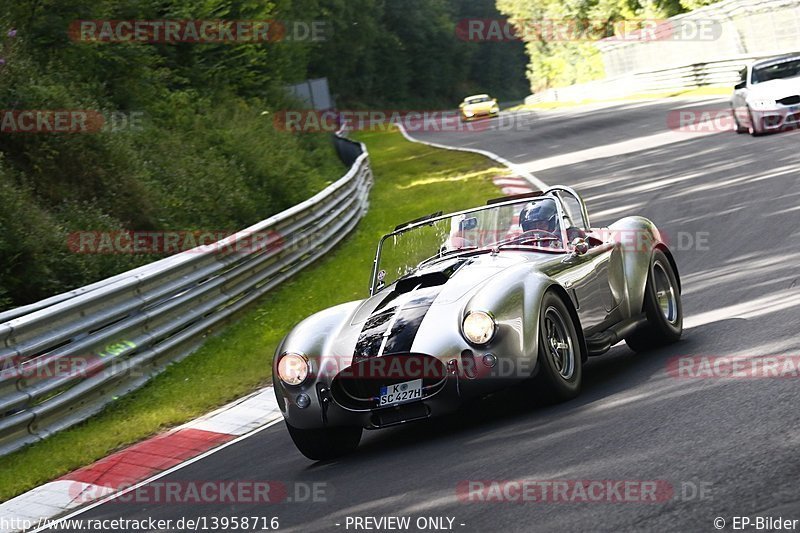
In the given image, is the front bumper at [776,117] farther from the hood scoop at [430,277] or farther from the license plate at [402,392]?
the license plate at [402,392]

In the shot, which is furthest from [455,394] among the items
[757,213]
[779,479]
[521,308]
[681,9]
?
[681,9]

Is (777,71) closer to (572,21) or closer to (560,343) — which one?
(560,343)

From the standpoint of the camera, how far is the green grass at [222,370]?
8453 millimetres

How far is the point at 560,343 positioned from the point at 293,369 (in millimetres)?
1688

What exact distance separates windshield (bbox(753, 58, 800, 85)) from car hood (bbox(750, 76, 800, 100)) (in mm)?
357

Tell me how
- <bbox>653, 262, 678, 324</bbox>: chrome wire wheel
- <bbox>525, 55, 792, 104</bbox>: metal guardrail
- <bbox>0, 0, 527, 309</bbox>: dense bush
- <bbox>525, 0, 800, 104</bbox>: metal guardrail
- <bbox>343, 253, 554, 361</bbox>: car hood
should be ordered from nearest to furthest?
<bbox>343, 253, 554, 361</bbox>: car hood → <bbox>653, 262, 678, 324</bbox>: chrome wire wheel → <bbox>0, 0, 527, 309</bbox>: dense bush → <bbox>525, 0, 800, 104</bbox>: metal guardrail → <bbox>525, 55, 792, 104</bbox>: metal guardrail

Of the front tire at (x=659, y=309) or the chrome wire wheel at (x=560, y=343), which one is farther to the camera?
the front tire at (x=659, y=309)

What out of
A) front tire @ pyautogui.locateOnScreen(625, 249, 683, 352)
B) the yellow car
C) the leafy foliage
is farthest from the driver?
the leafy foliage

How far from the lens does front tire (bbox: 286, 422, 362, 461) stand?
7.09 m

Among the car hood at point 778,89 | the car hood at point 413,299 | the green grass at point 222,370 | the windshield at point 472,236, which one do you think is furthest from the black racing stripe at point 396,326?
the car hood at point 778,89

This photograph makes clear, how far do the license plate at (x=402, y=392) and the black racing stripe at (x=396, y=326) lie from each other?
199mm

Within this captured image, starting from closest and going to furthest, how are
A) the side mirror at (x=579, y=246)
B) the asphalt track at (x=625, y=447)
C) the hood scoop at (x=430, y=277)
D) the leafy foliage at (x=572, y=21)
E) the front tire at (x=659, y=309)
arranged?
the asphalt track at (x=625, y=447) < the hood scoop at (x=430, y=277) < the side mirror at (x=579, y=246) < the front tire at (x=659, y=309) < the leafy foliage at (x=572, y=21)

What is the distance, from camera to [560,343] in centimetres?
714

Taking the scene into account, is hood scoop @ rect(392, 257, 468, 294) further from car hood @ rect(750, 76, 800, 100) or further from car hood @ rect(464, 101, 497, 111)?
car hood @ rect(464, 101, 497, 111)
